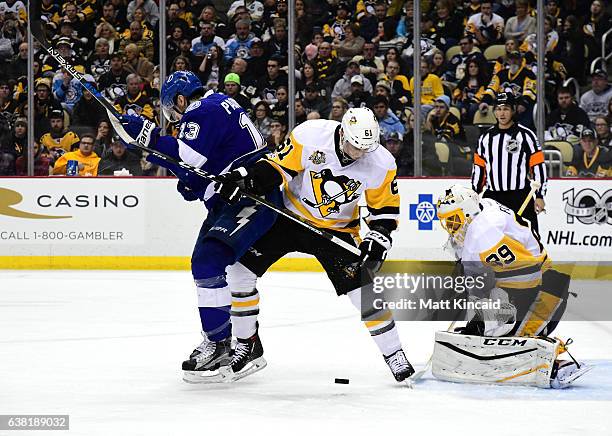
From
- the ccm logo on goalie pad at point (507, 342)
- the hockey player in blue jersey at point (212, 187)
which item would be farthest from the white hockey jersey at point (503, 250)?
the hockey player in blue jersey at point (212, 187)

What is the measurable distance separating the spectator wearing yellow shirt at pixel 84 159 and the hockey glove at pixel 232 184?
17.3 ft

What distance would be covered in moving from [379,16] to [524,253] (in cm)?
563

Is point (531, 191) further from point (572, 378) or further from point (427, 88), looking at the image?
point (572, 378)

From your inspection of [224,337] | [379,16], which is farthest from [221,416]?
[379,16]

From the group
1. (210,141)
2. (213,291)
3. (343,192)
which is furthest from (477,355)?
(210,141)

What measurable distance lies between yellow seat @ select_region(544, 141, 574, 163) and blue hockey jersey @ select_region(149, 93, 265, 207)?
497cm

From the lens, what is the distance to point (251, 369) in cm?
435

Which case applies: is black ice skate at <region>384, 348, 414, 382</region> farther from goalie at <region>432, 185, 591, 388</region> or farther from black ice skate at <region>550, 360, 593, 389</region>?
black ice skate at <region>550, 360, 593, 389</region>

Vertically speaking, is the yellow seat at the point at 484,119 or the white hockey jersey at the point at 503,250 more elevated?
the yellow seat at the point at 484,119

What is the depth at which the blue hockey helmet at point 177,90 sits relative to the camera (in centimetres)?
442

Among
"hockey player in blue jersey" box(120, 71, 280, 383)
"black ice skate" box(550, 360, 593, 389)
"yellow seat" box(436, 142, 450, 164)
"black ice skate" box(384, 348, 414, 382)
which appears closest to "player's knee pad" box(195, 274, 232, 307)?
"hockey player in blue jersey" box(120, 71, 280, 383)

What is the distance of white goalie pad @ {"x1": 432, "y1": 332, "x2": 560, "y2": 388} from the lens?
406cm

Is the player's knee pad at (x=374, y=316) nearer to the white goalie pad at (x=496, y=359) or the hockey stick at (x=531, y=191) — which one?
the white goalie pad at (x=496, y=359)

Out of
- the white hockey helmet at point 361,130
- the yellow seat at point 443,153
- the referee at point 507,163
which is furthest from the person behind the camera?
the yellow seat at point 443,153
